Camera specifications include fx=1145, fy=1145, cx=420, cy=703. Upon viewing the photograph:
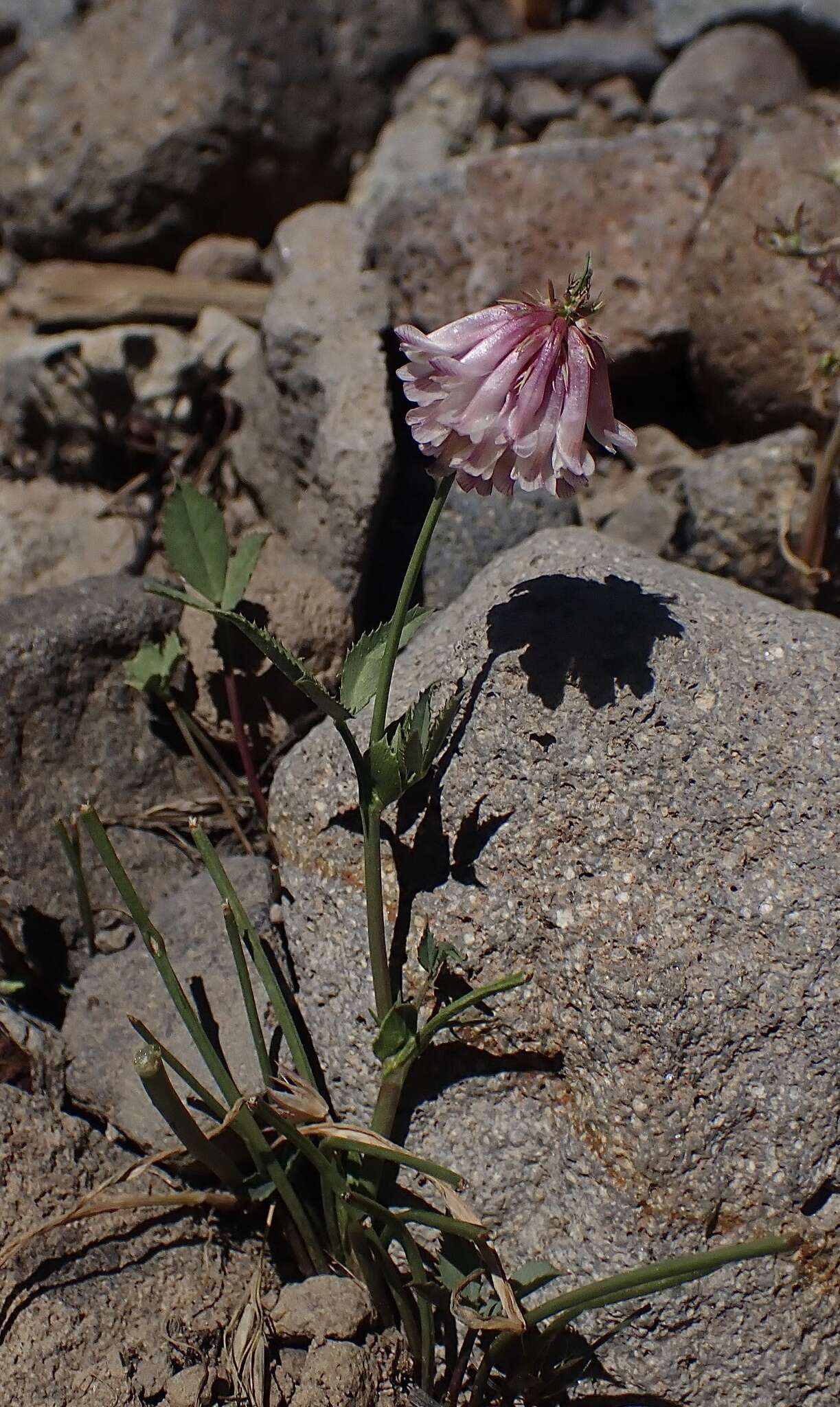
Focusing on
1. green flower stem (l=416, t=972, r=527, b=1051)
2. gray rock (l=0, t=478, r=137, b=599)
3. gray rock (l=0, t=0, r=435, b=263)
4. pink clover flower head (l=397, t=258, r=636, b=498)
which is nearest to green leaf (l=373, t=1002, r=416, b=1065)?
green flower stem (l=416, t=972, r=527, b=1051)

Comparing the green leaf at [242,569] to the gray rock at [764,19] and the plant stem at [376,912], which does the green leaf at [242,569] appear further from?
the gray rock at [764,19]

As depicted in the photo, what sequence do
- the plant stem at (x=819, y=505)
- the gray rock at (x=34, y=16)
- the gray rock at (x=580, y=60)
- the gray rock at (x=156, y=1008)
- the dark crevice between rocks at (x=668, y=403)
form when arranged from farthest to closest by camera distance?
the gray rock at (x=34, y=16)
the gray rock at (x=580, y=60)
the dark crevice between rocks at (x=668, y=403)
the plant stem at (x=819, y=505)
the gray rock at (x=156, y=1008)

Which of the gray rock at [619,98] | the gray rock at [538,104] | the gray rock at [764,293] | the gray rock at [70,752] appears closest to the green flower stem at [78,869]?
the gray rock at [70,752]

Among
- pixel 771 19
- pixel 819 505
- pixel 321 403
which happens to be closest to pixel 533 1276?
pixel 819 505

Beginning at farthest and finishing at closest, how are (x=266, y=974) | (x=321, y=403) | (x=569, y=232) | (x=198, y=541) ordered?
(x=569, y=232) < (x=321, y=403) < (x=198, y=541) < (x=266, y=974)

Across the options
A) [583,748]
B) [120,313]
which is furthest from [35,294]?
[583,748]

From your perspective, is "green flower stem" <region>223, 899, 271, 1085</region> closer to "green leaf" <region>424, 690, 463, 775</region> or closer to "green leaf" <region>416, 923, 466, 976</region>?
"green leaf" <region>416, 923, 466, 976</region>

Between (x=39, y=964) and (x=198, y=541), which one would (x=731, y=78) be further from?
→ (x=39, y=964)
